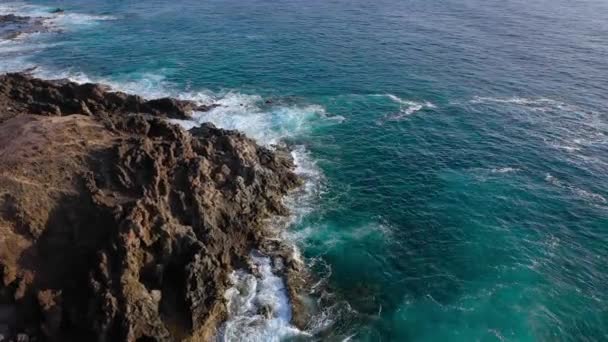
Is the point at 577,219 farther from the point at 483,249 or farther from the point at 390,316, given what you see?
the point at 390,316

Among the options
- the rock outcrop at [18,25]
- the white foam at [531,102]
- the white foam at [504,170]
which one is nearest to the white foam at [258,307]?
the white foam at [504,170]

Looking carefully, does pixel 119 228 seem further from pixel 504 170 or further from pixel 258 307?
pixel 504 170

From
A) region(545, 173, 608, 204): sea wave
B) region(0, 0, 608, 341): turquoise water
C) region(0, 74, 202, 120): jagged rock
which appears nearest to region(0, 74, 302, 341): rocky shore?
region(0, 0, 608, 341): turquoise water

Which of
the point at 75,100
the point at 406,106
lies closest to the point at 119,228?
the point at 75,100

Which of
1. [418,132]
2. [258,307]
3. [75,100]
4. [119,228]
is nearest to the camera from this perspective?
[119,228]

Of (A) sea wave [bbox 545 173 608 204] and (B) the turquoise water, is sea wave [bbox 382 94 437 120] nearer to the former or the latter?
(B) the turquoise water

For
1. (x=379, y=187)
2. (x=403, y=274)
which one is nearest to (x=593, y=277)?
(x=403, y=274)
